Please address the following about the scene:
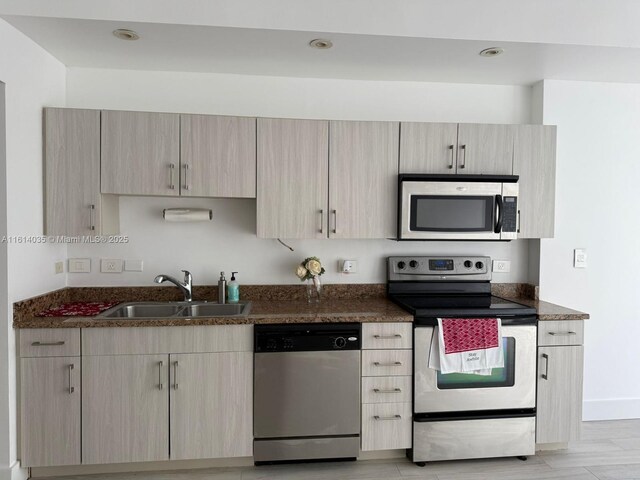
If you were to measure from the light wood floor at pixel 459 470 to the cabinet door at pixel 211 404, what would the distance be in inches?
7.8

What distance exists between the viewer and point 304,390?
2285 millimetres

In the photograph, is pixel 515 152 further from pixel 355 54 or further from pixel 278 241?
pixel 278 241

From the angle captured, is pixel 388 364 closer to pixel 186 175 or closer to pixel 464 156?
pixel 464 156

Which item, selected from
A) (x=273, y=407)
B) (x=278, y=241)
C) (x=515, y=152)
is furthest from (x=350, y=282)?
(x=515, y=152)

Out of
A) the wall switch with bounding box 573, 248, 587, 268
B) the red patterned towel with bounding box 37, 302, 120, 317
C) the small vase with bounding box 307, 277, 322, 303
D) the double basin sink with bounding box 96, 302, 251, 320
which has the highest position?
the wall switch with bounding box 573, 248, 587, 268

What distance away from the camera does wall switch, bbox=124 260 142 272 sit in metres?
2.76

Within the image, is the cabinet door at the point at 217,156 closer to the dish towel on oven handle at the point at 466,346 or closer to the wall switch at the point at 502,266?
the dish towel on oven handle at the point at 466,346

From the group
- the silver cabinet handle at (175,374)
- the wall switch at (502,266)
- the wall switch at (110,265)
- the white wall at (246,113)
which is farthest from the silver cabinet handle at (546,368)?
the wall switch at (110,265)

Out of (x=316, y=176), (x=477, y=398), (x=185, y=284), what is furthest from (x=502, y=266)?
(x=185, y=284)

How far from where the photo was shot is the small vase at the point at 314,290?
274cm

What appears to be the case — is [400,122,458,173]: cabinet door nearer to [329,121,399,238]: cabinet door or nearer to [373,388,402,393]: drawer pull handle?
[329,121,399,238]: cabinet door

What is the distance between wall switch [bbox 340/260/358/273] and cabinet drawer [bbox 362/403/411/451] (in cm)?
92

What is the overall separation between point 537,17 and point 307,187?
5.35 feet

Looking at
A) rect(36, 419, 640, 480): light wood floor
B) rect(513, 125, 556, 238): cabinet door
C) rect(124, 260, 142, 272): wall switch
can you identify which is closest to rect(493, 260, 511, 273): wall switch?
rect(513, 125, 556, 238): cabinet door
